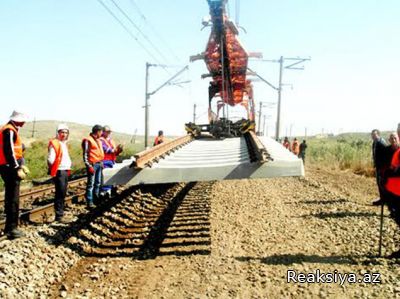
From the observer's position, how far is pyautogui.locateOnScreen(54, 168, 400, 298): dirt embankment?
176 inches

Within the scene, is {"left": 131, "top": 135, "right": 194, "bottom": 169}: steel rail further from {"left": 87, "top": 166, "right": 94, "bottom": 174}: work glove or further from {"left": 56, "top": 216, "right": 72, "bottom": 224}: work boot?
{"left": 56, "top": 216, "right": 72, "bottom": 224}: work boot

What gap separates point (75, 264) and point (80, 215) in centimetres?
222

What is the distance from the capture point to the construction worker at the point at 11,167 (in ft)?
18.7

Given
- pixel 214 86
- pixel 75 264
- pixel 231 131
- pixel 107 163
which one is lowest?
pixel 75 264

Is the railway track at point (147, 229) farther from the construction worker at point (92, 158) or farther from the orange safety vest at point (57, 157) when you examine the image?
the orange safety vest at point (57, 157)

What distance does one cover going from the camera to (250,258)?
212 inches

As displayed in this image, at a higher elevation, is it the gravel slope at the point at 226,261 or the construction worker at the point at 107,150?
the construction worker at the point at 107,150

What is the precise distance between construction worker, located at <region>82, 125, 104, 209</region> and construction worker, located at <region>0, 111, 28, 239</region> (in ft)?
6.73

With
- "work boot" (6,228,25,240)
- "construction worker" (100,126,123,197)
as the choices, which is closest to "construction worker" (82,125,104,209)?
"construction worker" (100,126,123,197)

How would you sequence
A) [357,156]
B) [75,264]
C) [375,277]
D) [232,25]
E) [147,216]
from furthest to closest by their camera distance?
[357,156], [232,25], [147,216], [75,264], [375,277]

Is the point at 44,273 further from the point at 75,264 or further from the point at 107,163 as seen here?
the point at 107,163

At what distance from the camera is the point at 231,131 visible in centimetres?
1420

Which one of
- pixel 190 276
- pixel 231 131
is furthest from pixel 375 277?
pixel 231 131

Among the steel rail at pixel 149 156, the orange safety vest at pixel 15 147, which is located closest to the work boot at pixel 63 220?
the orange safety vest at pixel 15 147
